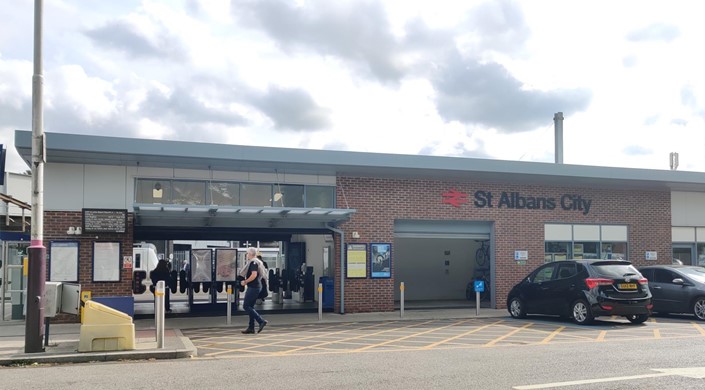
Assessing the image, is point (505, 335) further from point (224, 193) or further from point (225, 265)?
point (225, 265)

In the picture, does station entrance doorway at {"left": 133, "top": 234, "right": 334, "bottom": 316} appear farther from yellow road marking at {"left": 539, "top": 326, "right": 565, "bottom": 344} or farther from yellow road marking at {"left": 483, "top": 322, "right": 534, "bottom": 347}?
yellow road marking at {"left": 539, "top": 326, "right": 565, "bottom": 344}

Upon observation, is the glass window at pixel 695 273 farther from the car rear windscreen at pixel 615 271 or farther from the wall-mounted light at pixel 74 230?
the wall-mounted light at pixel 74 230

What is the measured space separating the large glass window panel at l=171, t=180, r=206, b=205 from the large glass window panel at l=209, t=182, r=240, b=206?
0.23 metres

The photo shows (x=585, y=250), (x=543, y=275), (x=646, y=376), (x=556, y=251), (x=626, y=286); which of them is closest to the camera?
(x=646, y=376)

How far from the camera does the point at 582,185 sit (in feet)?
68.6

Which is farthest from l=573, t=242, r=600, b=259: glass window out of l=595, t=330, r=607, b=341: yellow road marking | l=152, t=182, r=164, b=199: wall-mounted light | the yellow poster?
l=152, t=182, r=164, b=199: wall-mounted light

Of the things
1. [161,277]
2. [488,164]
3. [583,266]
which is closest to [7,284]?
[161,277]

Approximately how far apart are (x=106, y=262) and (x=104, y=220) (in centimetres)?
102

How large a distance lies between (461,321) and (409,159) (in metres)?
4.35

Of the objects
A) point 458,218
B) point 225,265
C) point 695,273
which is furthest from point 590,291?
point 225,265

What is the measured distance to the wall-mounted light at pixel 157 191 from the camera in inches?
652

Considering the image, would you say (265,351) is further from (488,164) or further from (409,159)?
(488,164)

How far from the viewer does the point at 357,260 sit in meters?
18.3

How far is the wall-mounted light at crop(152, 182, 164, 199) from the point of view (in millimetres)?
16562
